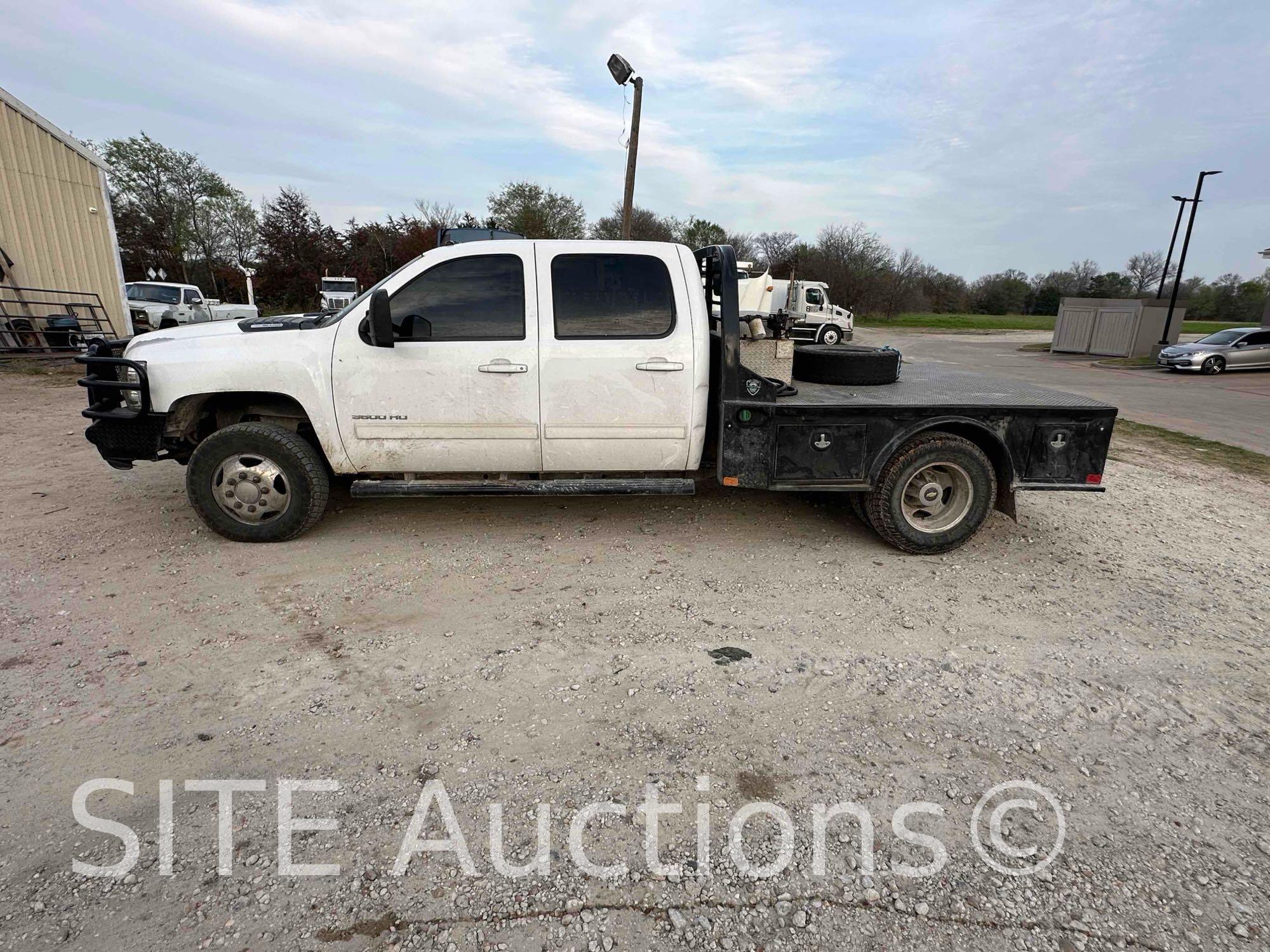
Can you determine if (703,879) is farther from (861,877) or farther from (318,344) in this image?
(318,344)

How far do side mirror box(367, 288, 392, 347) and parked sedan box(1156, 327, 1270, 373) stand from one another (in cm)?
2489

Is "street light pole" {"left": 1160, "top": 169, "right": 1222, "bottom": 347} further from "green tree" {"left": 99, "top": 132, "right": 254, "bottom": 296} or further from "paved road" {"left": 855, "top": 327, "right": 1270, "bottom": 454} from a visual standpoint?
"green tree" {"left": 99, "top": 132, "right": 254, "bottom": 296}

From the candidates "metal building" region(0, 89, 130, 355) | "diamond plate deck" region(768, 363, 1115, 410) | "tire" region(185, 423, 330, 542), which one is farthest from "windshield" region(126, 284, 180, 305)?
"diamond plate deck" region(768, 363, 1115, 410)

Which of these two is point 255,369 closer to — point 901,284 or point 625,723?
point 625,723

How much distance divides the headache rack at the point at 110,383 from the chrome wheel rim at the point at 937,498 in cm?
509

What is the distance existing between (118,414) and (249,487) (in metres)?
0.96

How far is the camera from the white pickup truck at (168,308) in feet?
58.6

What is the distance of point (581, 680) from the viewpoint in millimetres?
3100

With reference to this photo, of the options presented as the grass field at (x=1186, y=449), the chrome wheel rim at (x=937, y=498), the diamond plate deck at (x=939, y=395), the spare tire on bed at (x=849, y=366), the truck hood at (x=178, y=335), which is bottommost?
the grass field at (x=1186, y=449)

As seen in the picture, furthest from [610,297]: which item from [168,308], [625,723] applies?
[168,308]

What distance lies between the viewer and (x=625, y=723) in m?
2.82

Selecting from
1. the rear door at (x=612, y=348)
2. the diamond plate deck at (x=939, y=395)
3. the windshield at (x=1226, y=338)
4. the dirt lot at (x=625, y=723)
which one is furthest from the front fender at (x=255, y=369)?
the windshield at (x=1226, y=338)

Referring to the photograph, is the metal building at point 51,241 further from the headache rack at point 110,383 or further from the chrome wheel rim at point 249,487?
the chrome wheel rim at point 249,487

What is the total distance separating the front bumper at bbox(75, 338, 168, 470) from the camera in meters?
4.39
